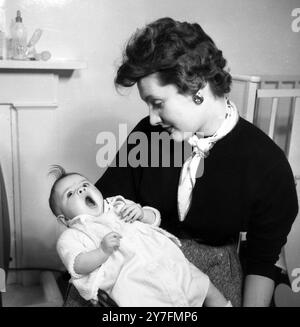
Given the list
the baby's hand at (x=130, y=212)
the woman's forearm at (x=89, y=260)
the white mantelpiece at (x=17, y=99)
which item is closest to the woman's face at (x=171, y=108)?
the baby's hand at (x=130, y=212)

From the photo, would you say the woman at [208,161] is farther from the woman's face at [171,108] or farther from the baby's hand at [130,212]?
the baby's hand at [130,212]

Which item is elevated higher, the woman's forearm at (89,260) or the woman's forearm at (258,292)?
the woman's forearm at (89,260)

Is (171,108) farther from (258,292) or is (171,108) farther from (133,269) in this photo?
(258,292)

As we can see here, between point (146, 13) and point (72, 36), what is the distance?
0.77ft

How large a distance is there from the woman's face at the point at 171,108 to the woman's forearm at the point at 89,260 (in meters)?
0.28

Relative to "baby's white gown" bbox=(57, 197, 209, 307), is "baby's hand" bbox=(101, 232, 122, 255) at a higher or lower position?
higher

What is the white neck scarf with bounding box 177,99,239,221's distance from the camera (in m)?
0.88

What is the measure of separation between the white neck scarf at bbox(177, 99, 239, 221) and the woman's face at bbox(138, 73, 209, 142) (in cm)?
4

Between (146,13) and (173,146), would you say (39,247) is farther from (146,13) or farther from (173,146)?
(146,13)

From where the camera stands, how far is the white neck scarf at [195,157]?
0.88 m

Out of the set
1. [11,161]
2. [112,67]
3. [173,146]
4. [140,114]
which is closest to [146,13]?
[112,67]

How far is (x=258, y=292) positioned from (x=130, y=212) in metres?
0.32

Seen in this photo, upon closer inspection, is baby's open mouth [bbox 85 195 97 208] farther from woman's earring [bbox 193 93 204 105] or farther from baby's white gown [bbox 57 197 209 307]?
woman's earring [bbox 193 93 204 105]

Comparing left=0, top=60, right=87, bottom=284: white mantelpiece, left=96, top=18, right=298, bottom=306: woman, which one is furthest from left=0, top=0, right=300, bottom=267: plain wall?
left=96, top=18, right=298, bottom=306: woman
